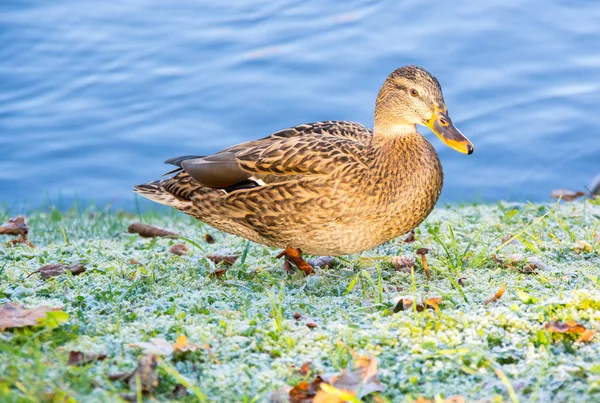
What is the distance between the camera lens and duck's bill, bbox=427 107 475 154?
484 centimetres

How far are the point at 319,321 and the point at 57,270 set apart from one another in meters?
1.77

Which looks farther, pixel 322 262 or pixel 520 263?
pixel 322 262

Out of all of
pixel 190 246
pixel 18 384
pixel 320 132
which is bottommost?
pixel 190 246

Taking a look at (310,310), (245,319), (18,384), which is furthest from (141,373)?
(310,310)

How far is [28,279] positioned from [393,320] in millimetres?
2155

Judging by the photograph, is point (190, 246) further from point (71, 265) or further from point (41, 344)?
point (41, 344)

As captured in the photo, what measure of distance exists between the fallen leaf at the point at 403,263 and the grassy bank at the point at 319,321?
35 millimetres

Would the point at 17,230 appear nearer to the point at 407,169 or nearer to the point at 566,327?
the point at 407,169

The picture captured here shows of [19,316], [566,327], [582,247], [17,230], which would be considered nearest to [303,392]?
[566,327]

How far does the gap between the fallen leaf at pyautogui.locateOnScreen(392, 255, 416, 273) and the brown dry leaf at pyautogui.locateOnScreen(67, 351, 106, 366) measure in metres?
2.10

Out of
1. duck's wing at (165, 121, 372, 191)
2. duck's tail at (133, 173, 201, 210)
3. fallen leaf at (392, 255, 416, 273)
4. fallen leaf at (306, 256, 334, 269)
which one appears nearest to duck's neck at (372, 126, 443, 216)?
duck's wing at (165, 121, 372, 191)

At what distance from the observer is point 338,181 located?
481 cm

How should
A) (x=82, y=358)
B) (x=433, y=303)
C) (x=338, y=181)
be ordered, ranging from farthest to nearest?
(x=338, y=181)
(x=433, y=303)
(x=82, y=358)

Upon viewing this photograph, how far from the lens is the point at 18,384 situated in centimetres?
310
